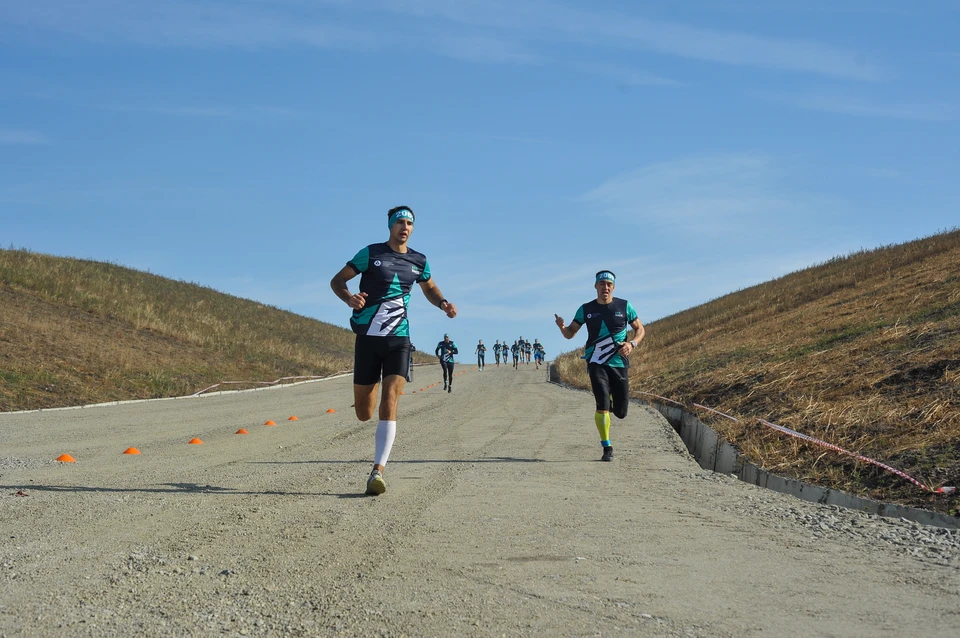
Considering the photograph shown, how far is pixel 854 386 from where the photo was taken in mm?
13289

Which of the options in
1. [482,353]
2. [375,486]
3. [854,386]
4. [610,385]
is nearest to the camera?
[375,486]

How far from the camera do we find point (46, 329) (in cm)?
3144

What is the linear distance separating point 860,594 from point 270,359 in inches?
1709

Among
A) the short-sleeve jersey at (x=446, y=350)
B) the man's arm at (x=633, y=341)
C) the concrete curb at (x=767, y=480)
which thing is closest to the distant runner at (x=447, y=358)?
the short-sleeve jersey at (x=446, y=350)

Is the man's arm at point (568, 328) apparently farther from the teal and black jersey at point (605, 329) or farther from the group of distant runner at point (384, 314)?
the group of distant runner at point (384, 314)

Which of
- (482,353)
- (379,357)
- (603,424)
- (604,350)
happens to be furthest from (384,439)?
(482,353)

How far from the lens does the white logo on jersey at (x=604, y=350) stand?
1108 centimetres

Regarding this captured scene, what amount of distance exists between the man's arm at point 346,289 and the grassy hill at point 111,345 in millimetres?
15963

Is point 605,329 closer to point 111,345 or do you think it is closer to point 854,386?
point 854,386

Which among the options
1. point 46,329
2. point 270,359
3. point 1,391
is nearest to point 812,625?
point 1,391

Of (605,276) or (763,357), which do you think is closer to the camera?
(605,276)

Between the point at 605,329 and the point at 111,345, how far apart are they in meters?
27.1

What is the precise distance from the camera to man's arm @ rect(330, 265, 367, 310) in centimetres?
766

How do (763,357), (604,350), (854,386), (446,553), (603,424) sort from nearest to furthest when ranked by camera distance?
(446,553) → (603,424) → (604,350) → (854,386) → (763,357)
